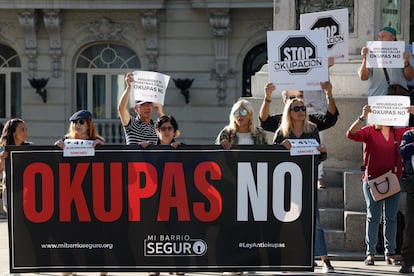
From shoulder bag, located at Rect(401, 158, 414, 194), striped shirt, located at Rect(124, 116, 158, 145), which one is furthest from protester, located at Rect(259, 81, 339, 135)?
striped shirt, located at Rect(124, 116, 158, 145)

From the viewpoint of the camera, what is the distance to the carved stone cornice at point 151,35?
27609mm

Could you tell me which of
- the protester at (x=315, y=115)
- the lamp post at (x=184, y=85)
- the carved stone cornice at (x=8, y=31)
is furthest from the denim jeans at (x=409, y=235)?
the carved stone cornice at (x=8, y=31)

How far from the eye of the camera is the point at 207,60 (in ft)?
91.7

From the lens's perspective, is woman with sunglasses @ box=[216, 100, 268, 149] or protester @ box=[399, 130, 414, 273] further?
protester @ box=[399, 130, 414, 273]

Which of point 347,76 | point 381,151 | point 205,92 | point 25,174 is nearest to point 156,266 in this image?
point 25,174

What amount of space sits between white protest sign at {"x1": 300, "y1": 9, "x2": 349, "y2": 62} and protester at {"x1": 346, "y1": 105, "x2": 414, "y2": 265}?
39.9 inches

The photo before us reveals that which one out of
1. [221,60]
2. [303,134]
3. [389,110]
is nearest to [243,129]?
[303,134]

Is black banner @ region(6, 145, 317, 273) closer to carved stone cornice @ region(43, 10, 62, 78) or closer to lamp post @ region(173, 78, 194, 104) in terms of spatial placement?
lamp post @ region(173, 78, 194, 104)

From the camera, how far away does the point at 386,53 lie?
33.2 feet

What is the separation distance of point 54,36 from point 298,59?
1938 centimetres

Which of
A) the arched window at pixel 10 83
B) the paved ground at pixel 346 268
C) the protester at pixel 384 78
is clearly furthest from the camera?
the arched window at pixel 10 83

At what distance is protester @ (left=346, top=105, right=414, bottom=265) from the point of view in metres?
9.79

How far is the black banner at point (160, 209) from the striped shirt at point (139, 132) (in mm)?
997

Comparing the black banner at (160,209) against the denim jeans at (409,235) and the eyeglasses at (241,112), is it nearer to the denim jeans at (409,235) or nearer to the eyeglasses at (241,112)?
the eyeglasses at (241,112)
